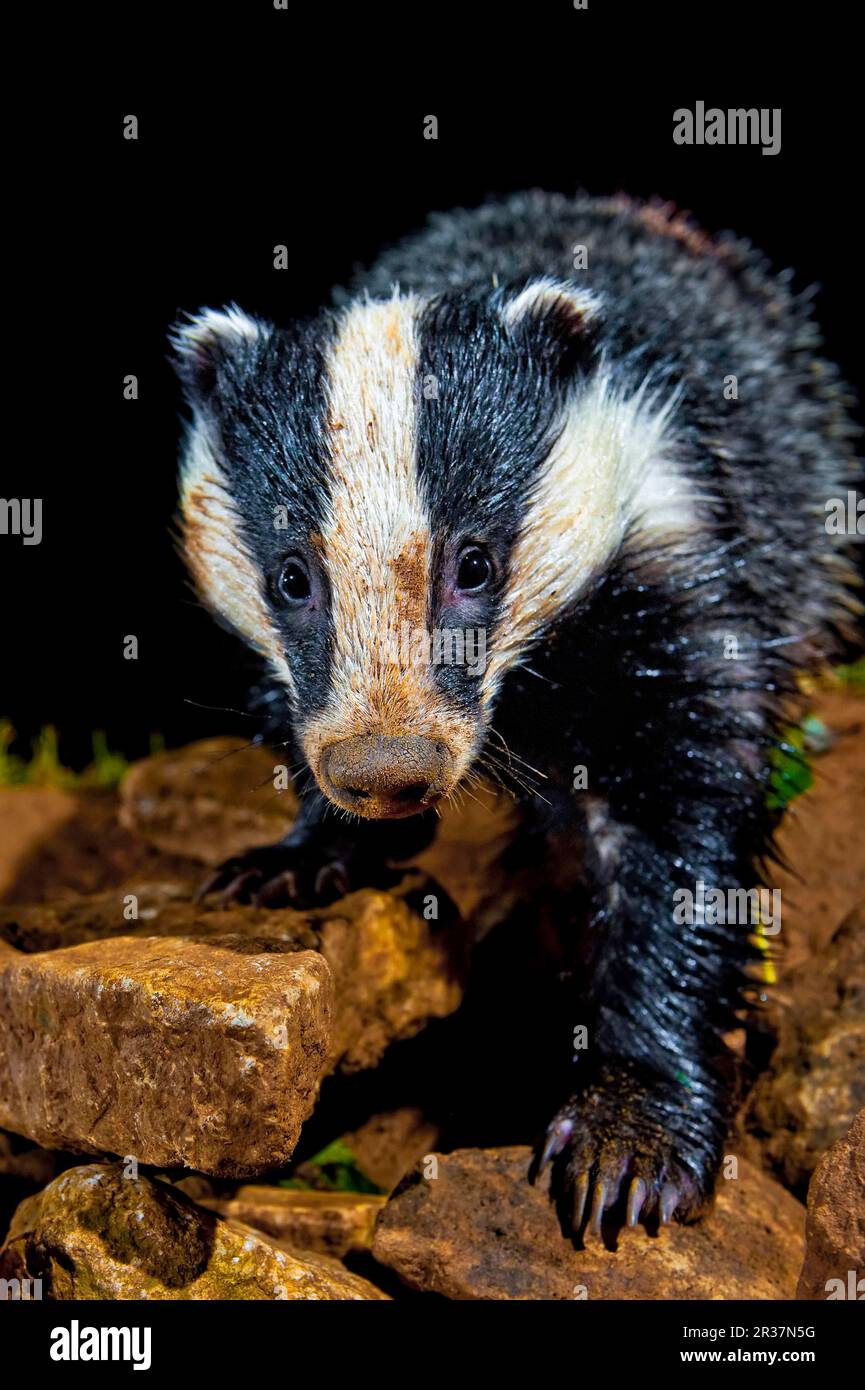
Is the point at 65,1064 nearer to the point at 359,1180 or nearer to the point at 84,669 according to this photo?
the point at 359,1180

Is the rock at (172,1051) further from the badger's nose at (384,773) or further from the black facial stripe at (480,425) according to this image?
the black facial stripe at (480,425)

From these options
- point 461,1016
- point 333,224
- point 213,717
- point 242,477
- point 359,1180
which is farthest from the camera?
point 213,717

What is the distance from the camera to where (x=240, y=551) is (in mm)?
3010

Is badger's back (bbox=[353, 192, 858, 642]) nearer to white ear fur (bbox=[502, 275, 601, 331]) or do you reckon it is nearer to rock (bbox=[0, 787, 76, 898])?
white ear fur (bbox=[502, 275, 601, 331])

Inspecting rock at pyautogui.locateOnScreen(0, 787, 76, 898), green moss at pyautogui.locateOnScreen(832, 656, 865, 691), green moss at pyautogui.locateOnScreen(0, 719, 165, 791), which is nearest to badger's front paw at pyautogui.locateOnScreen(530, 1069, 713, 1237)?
rock at pyautogui.locateOnScreen(0, 787, 76, 898)

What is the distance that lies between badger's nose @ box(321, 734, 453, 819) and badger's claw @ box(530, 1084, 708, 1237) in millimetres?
749

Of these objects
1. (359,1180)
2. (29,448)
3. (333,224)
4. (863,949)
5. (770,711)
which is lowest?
(359,1180)

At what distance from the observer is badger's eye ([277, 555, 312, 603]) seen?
9.22 ft

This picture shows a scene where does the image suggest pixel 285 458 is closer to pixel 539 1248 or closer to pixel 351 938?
pixel 351 938

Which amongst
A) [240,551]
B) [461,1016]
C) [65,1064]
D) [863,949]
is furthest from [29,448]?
[863,949]

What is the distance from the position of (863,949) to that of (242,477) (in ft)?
5.48

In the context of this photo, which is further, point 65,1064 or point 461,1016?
point 461,1016

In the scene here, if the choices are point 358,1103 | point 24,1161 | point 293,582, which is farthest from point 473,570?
point 24,1161

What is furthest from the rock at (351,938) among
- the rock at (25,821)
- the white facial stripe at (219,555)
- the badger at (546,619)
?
the rock at (25,821)
